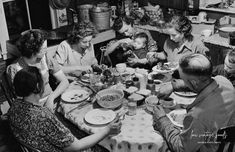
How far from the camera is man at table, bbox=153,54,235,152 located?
1814mm

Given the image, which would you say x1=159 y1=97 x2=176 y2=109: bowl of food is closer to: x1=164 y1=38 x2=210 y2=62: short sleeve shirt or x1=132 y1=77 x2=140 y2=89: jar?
x1=132 y1=77 x2=140 y2=89: jar

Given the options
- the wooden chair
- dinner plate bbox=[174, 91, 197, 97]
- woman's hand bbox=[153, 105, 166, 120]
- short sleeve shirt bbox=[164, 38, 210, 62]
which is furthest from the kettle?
the wooden chair

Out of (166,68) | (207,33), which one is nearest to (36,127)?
(166,68)

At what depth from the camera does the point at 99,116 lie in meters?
2.28

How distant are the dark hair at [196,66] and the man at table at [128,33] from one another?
1.55 metres

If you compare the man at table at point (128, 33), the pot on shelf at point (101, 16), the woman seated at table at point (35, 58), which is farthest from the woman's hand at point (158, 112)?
the pot on shelf at point (101, 16)

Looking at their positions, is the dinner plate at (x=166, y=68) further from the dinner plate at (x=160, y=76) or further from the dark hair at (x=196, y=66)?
the dark hair at (x=196, y=66)

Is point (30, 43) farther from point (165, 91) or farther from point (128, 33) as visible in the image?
point (128, 33)

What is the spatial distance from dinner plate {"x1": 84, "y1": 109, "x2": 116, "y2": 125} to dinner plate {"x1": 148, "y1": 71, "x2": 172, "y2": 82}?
0.72 m

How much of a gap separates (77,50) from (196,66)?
1.84 metres

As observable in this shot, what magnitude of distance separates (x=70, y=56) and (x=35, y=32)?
2.35ft

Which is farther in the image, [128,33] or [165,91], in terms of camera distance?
[128,33]

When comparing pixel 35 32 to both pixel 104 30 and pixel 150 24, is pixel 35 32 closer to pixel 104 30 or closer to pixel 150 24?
pixel 104 30

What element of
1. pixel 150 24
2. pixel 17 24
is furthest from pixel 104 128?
pixel 150 24
